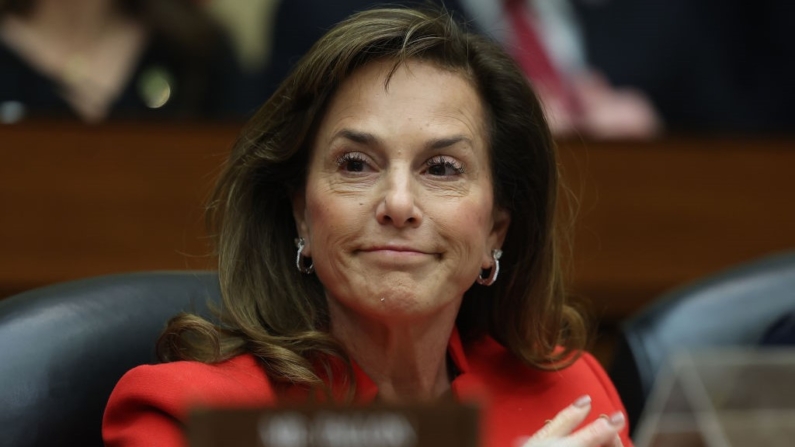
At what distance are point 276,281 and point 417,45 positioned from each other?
18.9 inches

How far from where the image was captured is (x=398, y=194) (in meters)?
2.05

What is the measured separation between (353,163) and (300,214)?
8.5 inches

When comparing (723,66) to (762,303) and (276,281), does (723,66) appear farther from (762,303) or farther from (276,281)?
(276,281)

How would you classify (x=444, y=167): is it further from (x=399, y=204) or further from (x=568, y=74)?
(x=568, y=74)

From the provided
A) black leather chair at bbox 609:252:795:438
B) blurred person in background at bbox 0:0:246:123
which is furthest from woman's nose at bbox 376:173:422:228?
blurred person in background at bbox 0:0:246:123

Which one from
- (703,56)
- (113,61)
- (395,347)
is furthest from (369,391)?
(703,56)

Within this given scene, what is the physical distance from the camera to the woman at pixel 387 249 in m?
2.08

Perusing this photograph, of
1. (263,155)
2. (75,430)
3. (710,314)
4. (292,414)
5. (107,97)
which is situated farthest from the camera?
(107,97)

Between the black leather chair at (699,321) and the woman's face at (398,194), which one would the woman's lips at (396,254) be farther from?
the black leather chair at (699,321)

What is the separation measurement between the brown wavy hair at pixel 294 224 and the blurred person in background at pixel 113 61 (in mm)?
1715

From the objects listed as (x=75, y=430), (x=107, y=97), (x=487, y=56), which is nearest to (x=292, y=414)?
(x=75, y=430)

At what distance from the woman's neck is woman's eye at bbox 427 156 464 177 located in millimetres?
264

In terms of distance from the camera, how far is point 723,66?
449 cm

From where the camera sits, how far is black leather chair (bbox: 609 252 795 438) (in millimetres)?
2766
